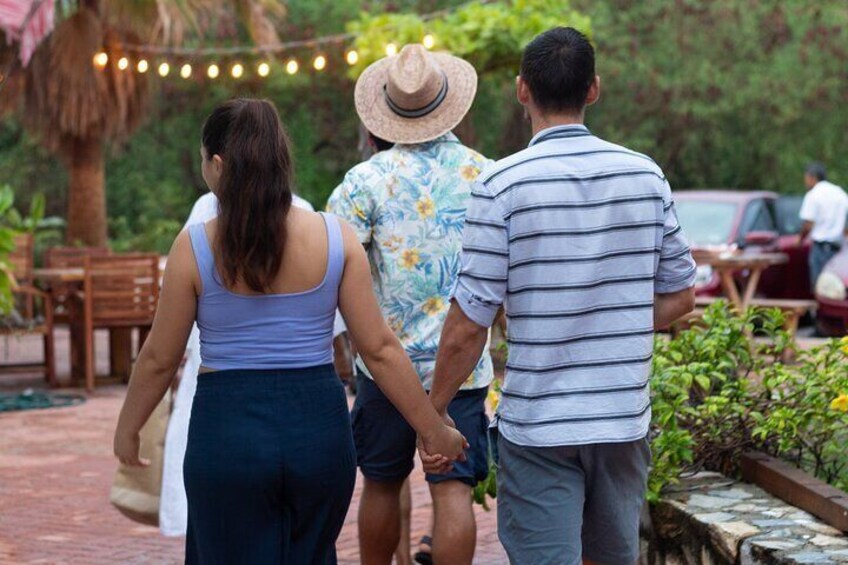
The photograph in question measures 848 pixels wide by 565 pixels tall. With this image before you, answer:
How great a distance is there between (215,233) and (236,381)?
1.17 ft

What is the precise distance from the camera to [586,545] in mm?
3783

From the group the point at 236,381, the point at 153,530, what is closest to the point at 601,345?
the point at 236,381

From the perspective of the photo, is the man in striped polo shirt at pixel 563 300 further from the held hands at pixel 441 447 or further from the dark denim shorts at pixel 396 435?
the dark denim shorts at pixel 396 435

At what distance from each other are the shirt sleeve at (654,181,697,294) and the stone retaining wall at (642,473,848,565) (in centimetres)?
98

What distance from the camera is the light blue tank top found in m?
3.49

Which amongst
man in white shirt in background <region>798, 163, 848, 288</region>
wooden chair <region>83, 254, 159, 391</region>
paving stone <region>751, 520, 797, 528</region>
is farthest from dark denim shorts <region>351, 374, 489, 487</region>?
man in white shirt in background <region>798, 163, 848, 288</region>

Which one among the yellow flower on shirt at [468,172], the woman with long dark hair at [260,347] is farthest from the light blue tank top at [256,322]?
the yellow flower on shirt at [468,172]

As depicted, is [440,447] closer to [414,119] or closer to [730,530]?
[730,530]

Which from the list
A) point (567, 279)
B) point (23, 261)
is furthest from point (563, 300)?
point (23, 261)

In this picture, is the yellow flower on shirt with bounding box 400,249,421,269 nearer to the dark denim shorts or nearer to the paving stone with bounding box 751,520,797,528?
the dark denim shorts

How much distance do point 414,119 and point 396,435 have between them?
1.09 meters

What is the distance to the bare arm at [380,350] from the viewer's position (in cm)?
360

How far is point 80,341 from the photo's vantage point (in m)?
12.6

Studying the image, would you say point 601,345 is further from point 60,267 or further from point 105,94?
point 105,94
